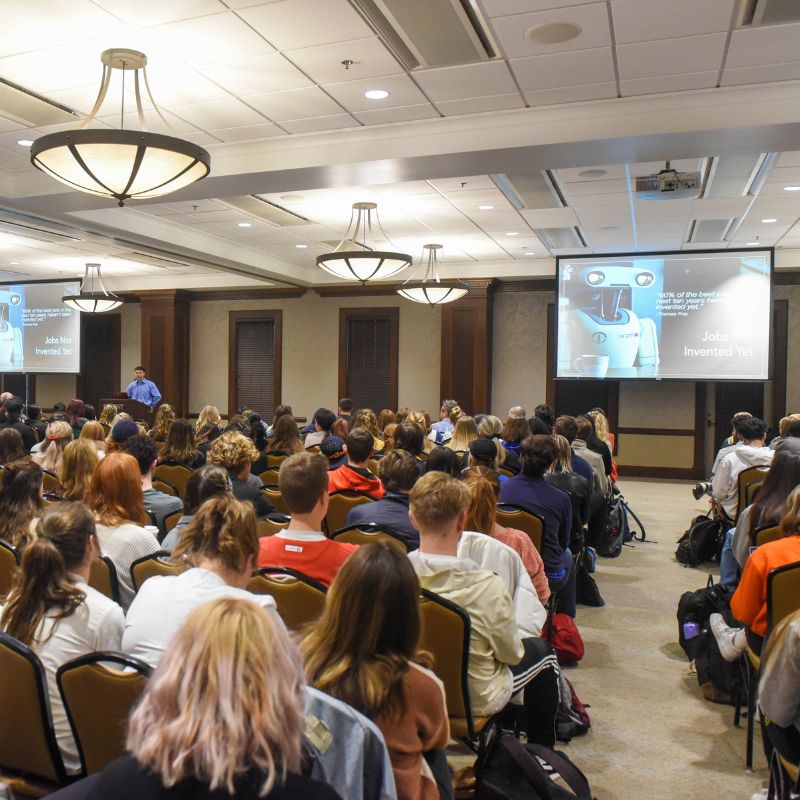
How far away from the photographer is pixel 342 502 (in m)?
4.31

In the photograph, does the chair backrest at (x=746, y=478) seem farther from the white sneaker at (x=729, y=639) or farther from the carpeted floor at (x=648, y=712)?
the white sneaker at (x=729, y=639)

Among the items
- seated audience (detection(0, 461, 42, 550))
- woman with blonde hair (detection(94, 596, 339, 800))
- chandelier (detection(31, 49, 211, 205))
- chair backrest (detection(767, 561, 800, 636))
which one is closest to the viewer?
woman with blonde hair (detection(94, 596, 339, 800))

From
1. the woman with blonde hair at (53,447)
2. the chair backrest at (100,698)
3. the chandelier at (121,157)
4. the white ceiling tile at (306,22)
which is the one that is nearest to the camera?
the chair backrest at (100,698)

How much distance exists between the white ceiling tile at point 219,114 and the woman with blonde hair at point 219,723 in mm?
4784

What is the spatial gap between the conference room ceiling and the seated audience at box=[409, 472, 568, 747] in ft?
8.86

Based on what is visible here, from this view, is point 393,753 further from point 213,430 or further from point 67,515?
point 213,430

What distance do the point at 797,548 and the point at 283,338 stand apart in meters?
12.2

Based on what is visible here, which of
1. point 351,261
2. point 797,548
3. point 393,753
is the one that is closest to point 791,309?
point 351,261

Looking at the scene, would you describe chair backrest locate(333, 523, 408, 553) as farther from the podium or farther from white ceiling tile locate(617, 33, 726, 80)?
the podium

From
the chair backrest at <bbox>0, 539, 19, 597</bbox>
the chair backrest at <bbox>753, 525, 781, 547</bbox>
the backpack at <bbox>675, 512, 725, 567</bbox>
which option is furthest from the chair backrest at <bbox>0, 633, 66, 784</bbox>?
the backpack at <bbox>675, 512, 725, 567</bbox>

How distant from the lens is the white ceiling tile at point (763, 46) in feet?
13.1

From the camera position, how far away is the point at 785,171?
661cm

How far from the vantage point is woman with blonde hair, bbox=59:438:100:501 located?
3.76 m

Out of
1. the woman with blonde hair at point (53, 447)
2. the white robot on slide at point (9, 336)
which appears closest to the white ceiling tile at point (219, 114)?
the woman with blonde hair at point (53, 447)
